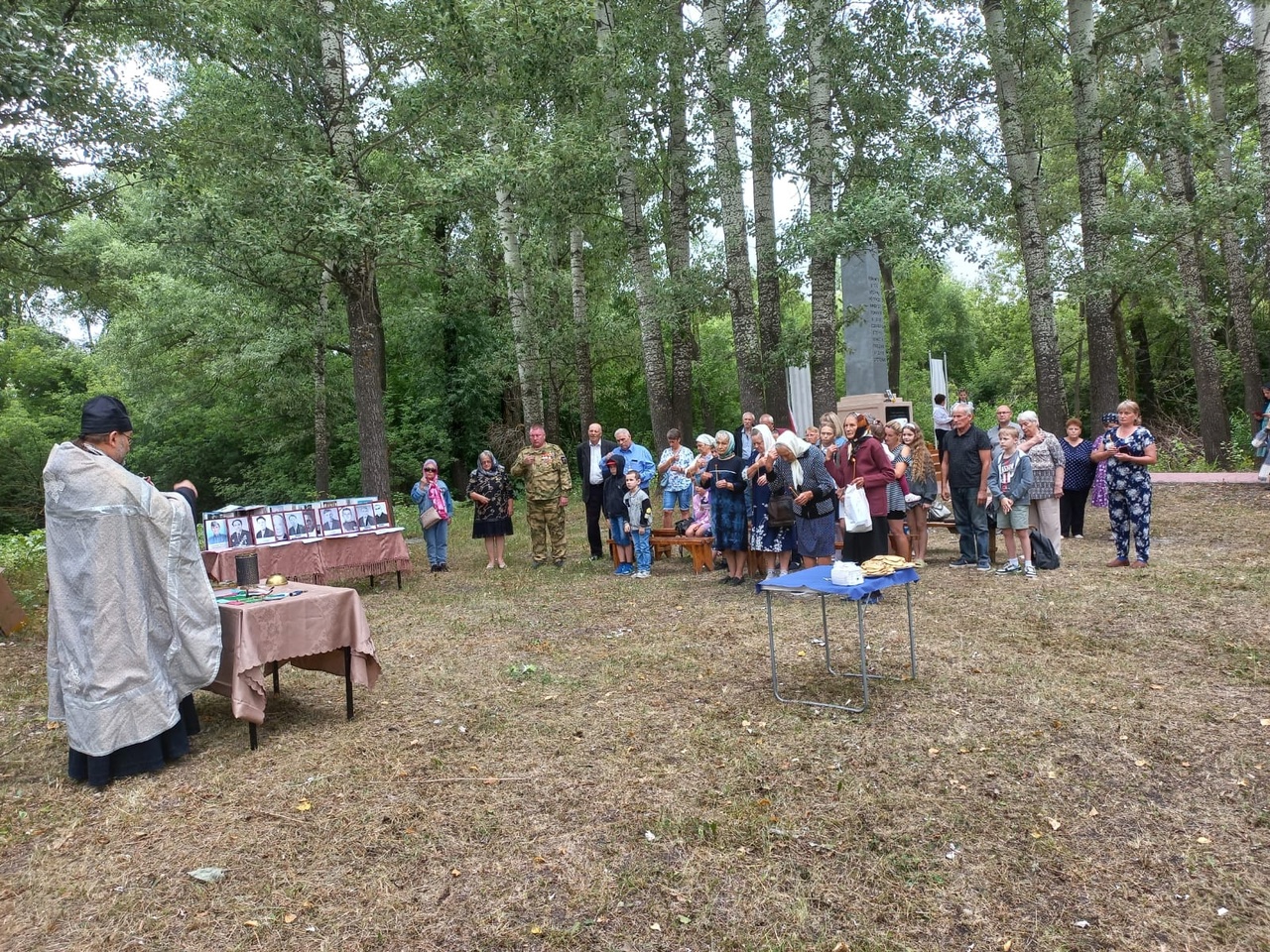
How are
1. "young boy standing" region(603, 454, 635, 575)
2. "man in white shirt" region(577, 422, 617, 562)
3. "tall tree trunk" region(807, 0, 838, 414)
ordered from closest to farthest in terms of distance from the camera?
1. "young boy standing" region(603, 454, 635, 575)
2. "man in white shirt" region(577, 422, 617, 562)
3. "tall tree trunk" region(807, 0, 838, 414)

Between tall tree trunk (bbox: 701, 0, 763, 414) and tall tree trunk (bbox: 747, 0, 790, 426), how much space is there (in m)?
0.23

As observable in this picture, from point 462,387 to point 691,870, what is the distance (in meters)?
20.8

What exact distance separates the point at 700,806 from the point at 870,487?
4527 millimetres

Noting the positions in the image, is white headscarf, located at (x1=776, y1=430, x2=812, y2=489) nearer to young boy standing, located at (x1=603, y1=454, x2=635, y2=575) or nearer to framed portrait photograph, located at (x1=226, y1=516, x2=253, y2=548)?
young boy standing, located at (x1=603, y1=454, x2=635, y2=575)

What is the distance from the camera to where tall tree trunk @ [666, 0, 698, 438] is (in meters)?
12.8

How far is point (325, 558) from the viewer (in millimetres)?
9227

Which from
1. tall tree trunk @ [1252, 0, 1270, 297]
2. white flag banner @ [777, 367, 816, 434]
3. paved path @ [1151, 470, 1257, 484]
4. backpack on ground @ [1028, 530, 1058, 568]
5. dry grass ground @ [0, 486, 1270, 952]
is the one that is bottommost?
dry grass ground @ [0, 486, 1270, 952]

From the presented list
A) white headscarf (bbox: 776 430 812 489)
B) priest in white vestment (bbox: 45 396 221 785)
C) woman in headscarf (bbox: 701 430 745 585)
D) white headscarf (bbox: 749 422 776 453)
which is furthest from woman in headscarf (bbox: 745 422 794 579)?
priest in white vestment (bbox: 45 396 221 785)

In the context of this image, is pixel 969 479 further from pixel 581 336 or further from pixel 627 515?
pixel 581 336

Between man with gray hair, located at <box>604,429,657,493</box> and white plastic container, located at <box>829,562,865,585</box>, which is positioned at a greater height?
man with gray hair, located at <box>604,429,657,493</box>

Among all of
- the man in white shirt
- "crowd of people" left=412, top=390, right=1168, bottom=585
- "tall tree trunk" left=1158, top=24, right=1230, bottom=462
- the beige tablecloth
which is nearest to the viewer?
the beige tablecloth

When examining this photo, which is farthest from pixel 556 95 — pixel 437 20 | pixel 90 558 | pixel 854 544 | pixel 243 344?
pixel 243 344

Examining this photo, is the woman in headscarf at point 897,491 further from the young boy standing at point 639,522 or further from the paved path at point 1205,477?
the paved path at point 1205,477

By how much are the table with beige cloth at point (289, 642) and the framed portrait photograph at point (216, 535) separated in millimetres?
3460
